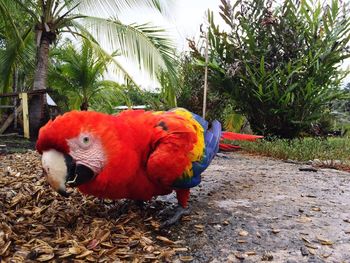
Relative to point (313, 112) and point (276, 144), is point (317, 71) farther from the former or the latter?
point (276, 144)

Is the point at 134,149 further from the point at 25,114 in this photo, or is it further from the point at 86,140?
the point at 25,114

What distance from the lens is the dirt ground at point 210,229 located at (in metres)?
1.45

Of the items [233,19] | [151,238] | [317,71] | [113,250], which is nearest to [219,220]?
[151,238]

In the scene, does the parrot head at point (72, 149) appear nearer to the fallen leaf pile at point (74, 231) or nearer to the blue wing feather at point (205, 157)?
the fallen leaf pile at point (74, 231)

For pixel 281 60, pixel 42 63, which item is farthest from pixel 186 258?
pixel 42 63

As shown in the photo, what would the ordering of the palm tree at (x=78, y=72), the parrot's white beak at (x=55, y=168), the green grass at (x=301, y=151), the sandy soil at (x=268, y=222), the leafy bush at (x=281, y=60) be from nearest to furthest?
1. the parrot's white beak at (x=55, y=168)
2. the sandy soil at (x=268, y=222)
3. the green grass at (x=301, y=151)
4. the leafy bush at (x=281, y=60)
5. the palm tree at (x=78, y=72)

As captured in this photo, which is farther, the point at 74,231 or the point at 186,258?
the point at 74,231

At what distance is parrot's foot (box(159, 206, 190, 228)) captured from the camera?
172cm

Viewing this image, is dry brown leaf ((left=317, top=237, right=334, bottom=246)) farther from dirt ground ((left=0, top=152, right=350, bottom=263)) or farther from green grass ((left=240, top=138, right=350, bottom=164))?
green grass ((left=240, top=138, right=350, bottom=164))

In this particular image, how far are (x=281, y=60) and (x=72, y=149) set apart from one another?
17.1ft

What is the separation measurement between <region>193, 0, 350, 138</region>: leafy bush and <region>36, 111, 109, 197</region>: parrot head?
4457 mm

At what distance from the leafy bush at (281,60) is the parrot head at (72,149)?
14.6 ft

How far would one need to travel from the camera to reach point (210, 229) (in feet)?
5.71

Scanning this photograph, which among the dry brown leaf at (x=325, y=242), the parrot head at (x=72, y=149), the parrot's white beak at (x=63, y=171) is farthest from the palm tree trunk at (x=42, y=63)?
the dry brown leaf at (x=325, y=242)
